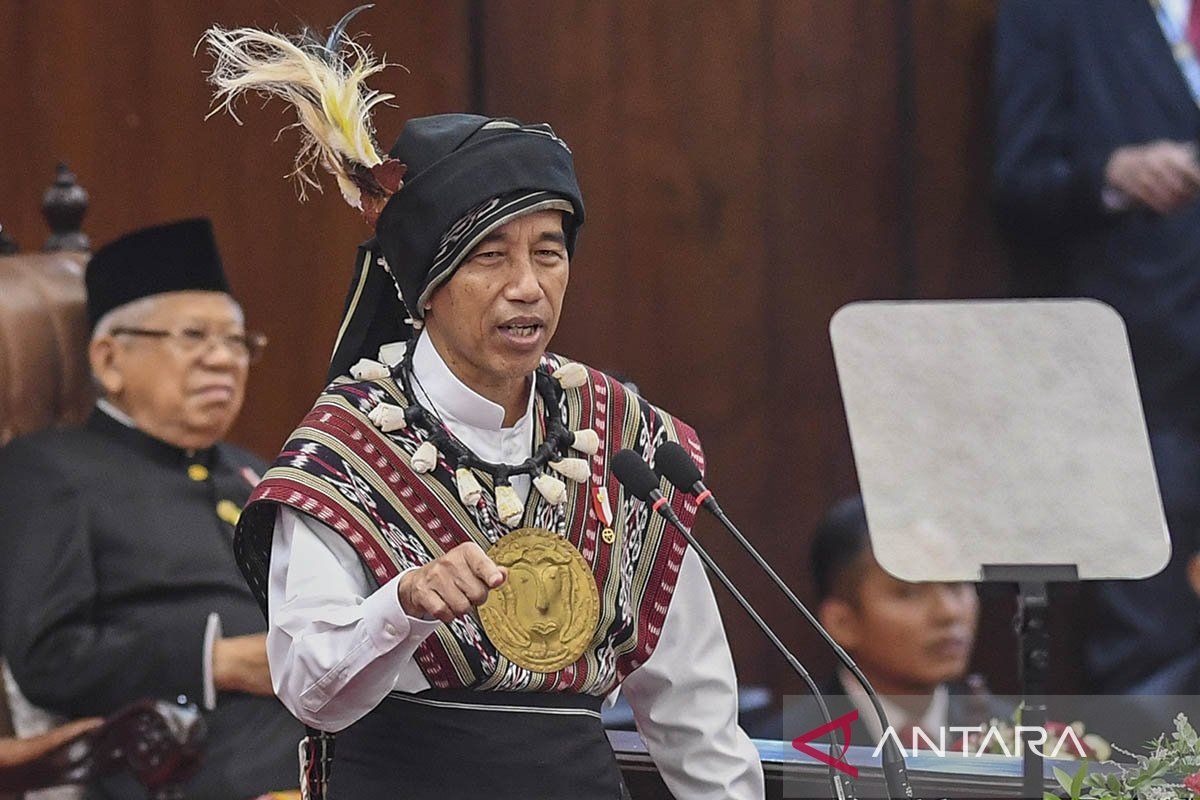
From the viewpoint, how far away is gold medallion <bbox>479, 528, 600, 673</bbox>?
8.71 feet

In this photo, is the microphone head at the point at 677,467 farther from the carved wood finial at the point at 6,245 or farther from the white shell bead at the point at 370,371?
the carved wood finial at the point at 6,245

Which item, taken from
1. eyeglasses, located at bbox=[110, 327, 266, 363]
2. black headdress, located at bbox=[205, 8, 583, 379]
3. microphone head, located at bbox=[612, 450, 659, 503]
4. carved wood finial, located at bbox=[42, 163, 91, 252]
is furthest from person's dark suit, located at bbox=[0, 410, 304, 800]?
microphone head, located at bbox=[612, 450, 659, 503]

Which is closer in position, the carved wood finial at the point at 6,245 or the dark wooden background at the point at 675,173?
the carved wood finial at the point at 6,245

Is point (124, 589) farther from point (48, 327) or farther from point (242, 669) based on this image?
point (48, 327)

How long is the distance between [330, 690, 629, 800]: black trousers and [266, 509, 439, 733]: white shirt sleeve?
0.06 m

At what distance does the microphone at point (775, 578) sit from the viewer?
226 cm

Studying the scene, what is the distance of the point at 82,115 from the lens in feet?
17.2

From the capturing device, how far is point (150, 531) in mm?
4246

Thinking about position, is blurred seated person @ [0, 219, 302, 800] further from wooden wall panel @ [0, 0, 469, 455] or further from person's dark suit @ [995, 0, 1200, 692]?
person's dark suit @ [995, 0, 1200, 692]

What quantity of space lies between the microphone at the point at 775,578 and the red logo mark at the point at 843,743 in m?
0.20

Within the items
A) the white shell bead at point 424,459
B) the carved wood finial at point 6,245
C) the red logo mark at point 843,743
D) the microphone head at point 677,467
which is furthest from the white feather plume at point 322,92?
the carved wood finial at point 6,245

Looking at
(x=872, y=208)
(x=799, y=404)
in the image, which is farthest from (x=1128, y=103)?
(x=799, y=404)

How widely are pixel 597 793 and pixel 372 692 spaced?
416 mm

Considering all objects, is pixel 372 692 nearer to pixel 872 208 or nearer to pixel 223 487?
pixel 223 487
